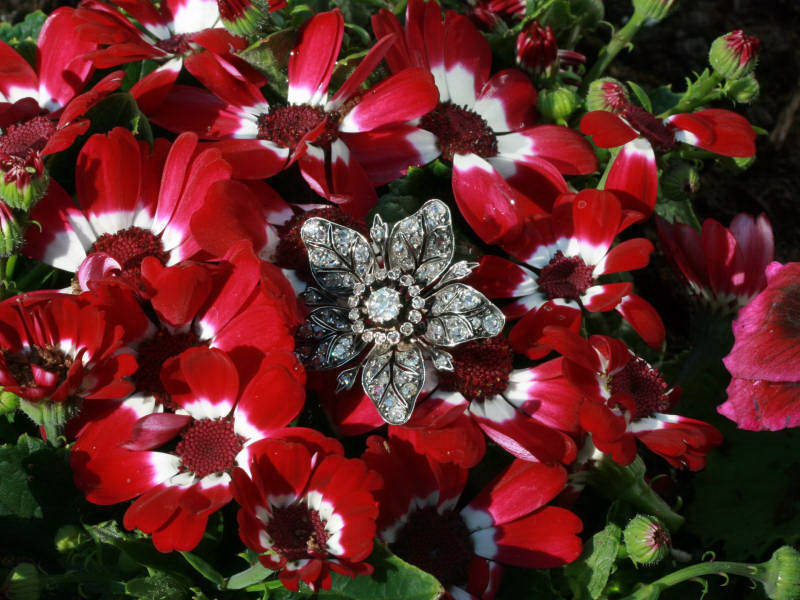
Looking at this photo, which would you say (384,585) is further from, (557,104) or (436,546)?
(557,104)

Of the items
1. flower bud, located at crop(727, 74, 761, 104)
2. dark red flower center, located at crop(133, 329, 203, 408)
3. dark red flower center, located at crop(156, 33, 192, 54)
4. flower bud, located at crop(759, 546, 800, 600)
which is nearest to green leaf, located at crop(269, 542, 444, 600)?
dark red flower center, located at crop(133, 329, 203, 408)

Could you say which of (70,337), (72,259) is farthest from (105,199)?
(70,337)

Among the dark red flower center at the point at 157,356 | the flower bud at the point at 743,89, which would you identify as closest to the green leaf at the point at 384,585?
the dark red flower center at the point at 157,356

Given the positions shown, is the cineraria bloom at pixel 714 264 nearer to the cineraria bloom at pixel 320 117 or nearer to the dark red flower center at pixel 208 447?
the cineraria bloom at pixel 320 117

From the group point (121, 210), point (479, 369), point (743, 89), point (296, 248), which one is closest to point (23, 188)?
point (121, 210)

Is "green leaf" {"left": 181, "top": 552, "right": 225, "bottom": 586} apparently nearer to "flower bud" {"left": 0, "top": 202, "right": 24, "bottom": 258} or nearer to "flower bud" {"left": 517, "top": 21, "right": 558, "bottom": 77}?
"flower bud" {"left": 0, "top": 202, "right": 24, "bottom": 258}

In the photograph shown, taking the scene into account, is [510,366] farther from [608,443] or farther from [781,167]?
[781,167]

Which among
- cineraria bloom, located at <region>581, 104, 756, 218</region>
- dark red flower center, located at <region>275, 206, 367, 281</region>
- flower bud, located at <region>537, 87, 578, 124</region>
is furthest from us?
flower bud, located at <region>537, 87, 578, 124</region>

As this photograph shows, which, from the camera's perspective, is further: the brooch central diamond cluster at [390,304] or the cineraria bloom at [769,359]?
the cineraria bloom at [769,359]
